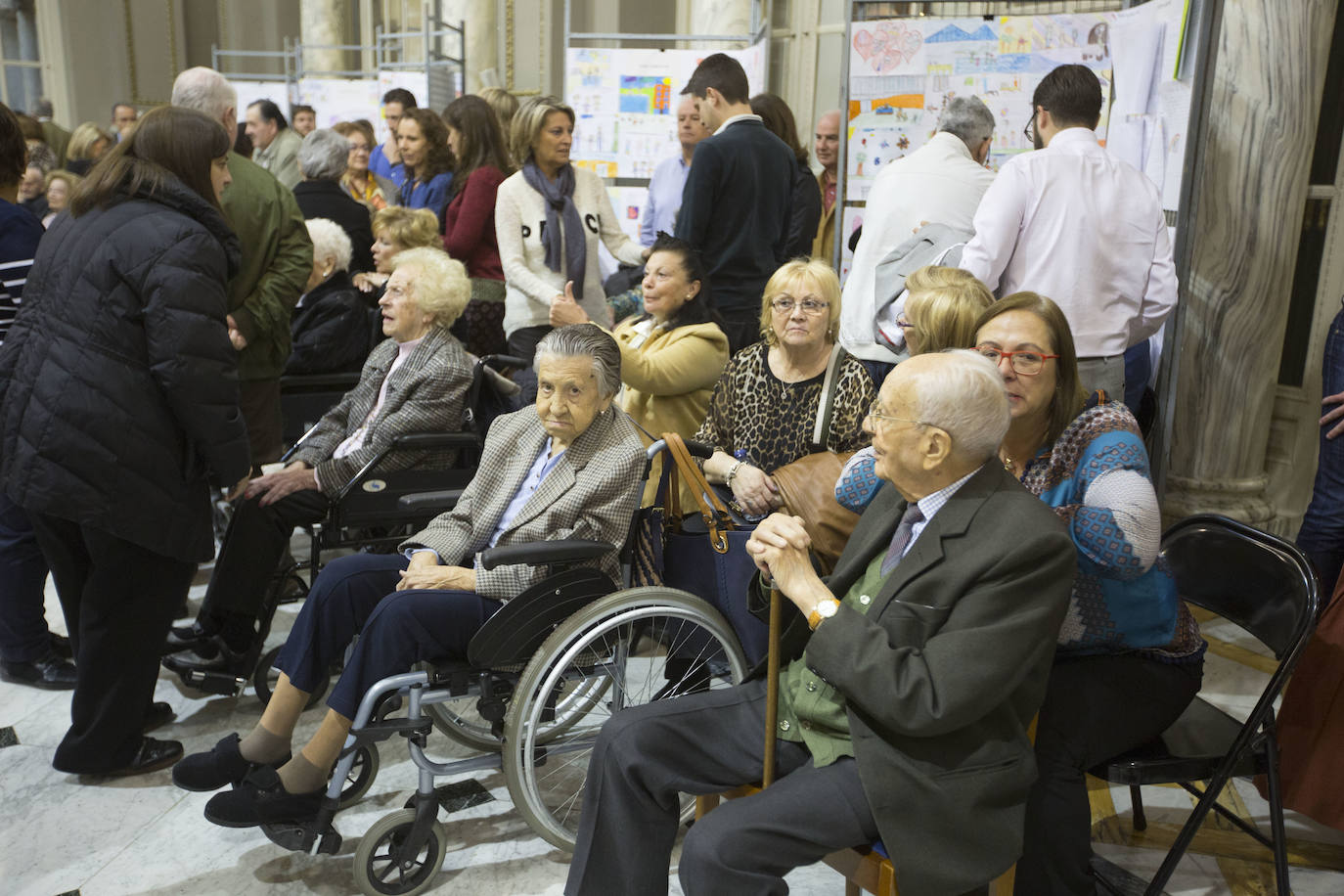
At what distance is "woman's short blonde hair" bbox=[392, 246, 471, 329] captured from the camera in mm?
3424

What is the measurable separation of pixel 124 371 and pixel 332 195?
7.37ft

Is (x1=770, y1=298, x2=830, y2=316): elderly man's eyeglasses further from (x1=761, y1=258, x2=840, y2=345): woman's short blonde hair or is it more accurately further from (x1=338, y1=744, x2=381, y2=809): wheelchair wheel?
(x1=338, y1=744, x2=381, y2=809): wheelchair wheel

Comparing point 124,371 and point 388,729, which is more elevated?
point 124,371

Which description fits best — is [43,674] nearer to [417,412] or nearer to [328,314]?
[417,412]

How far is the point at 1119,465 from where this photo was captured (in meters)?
2.04

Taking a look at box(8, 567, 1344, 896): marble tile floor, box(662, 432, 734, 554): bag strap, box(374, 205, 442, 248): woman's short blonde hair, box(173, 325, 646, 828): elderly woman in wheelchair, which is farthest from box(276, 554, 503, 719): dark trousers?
box(374, 205, 442, 248): woman's short blonde hair

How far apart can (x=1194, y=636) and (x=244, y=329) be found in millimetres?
2914

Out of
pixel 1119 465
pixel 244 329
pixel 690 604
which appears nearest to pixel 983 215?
pixel 1119 465

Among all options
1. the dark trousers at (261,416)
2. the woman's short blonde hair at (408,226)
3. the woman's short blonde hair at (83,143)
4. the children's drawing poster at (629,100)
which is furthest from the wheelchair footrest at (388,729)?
the woman's short blonde hair at (83,143)

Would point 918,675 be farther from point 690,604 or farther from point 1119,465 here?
point 690,604

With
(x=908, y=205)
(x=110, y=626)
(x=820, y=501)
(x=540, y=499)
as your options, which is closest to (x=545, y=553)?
(x=540, y=499)

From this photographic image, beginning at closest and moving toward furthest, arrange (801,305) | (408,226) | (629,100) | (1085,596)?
1. (1085,596)
2. (801,305)
3. (408,226)
4. (629,100)

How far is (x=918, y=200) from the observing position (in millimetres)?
3346

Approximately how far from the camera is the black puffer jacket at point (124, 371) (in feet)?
8.40
